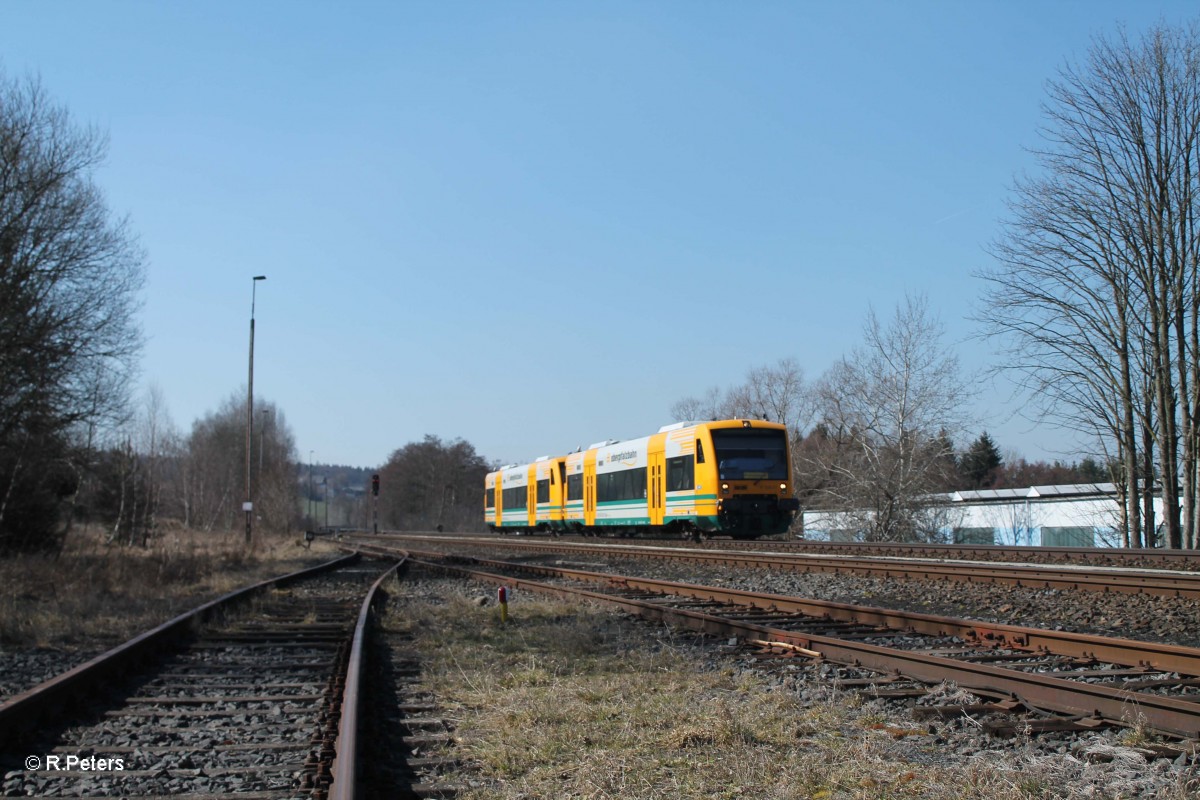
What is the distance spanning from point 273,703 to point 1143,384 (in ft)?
81.6

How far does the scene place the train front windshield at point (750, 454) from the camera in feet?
81.5

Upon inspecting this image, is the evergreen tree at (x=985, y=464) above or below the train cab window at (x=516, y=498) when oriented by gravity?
above

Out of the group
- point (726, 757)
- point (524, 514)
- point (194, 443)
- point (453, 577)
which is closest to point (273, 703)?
point (726, 757)

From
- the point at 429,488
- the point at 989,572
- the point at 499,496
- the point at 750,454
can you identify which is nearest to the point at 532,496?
the point at 499,496

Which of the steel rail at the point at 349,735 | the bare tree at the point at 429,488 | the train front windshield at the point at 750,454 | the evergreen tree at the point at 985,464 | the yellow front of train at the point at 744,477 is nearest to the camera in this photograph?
the steel rail at the point at 349,735

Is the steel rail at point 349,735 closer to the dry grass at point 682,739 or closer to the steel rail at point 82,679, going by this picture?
the dry grass at point 682,739

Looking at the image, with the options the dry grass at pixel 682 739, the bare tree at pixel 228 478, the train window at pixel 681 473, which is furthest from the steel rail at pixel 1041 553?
the bare tree at pixel 228 478

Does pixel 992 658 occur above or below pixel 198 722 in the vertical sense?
above

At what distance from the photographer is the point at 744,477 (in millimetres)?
24906

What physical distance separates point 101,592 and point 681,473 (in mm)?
15296

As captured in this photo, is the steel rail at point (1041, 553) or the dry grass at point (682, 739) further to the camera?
the steel rail at point (1041, 553)

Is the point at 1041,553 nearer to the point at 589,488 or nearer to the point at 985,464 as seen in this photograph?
the point at 589,488

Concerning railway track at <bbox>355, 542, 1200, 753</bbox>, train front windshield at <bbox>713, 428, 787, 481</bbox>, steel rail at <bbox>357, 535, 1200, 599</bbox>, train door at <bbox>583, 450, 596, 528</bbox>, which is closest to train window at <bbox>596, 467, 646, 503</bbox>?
train door at <bbox>583, 450, 596, 528</bbox>

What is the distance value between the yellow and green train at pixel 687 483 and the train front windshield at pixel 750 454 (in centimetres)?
3
